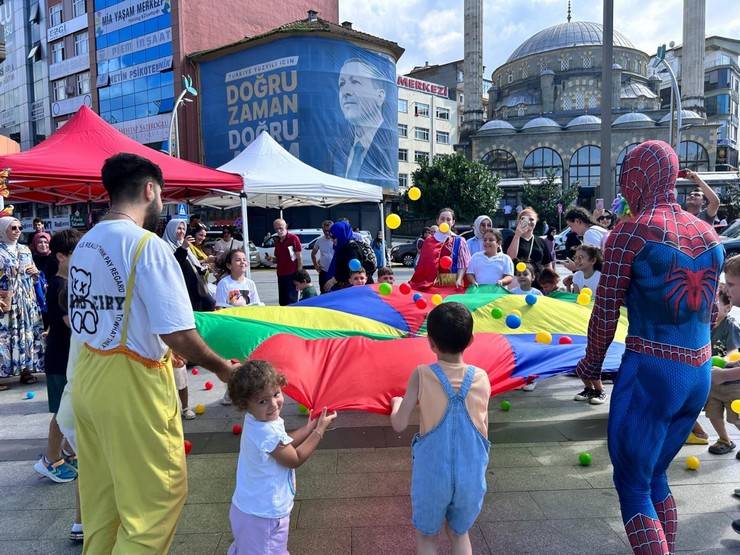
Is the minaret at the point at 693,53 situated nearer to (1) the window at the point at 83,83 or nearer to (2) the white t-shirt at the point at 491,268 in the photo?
(1) the window at the point at 83,83

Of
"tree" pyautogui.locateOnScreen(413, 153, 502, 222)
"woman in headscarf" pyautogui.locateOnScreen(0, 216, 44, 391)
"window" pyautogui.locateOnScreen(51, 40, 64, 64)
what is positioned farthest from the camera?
"window" pyautogui.locateOnScreen(51, 40, 64, 64)

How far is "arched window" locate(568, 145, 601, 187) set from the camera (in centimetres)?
5525

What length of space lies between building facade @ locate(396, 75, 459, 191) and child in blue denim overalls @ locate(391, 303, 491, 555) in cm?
4931

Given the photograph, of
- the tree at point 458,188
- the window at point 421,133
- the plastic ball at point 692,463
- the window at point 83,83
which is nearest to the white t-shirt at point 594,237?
the plastic ball at point 692,463

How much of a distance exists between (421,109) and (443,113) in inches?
148

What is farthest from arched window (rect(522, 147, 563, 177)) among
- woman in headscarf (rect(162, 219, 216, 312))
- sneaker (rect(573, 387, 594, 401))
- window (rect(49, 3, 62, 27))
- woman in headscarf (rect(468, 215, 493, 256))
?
woman in headscarf (rect(162, 219, 216, 312))

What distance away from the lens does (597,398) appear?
18.0 feet

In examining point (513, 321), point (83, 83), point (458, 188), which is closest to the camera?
point (513, 321)

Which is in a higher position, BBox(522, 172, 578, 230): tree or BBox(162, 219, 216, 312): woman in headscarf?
BBox(522, 172, 578, 230): tree

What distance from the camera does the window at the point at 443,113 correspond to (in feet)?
188

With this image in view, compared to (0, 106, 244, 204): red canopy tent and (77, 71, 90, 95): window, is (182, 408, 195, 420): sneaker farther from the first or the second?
(77, 71, 90, 95): window

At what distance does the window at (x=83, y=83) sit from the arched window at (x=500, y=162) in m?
36.0

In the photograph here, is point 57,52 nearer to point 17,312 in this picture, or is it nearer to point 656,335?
point 17,312

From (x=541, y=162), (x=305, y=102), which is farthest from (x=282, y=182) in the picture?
(x=541, y=162)
